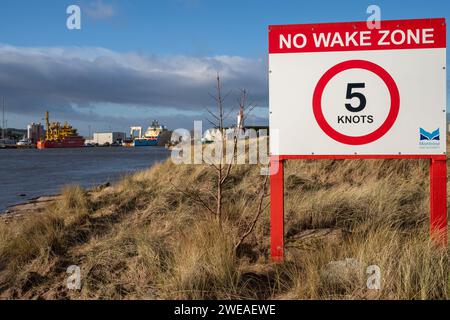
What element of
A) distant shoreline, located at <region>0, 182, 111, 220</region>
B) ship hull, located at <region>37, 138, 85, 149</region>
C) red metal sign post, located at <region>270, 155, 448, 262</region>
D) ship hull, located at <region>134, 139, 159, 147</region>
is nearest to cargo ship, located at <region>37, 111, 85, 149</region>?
ship hull, located at <region>37, 138, 85, 149</region>

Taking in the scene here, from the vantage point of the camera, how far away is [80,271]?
4574 millimetres

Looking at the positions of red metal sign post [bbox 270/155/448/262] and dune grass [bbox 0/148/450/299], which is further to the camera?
red metal sign post [bbox 270/155/448/262]

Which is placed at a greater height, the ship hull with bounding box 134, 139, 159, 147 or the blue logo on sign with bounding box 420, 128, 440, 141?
the ship hull with bounding box 134, 139, 159, 147

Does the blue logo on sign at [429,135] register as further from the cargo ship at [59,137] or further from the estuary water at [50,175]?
the cargo ship at [59,137]

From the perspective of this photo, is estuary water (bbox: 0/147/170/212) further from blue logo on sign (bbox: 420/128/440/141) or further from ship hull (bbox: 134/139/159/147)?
ship hull (bbox: 134/139/159/147)

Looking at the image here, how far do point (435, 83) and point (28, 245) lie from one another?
5022 mm

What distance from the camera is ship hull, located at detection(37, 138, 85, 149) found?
147m

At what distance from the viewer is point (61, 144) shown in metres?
150

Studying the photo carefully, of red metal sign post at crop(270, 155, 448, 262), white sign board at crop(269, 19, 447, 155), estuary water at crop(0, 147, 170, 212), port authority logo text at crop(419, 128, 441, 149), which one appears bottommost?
estuary water at crop(0, 147, 170, 212)

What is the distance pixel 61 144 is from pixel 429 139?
514 ft

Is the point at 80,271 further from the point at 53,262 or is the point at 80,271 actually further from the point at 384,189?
the point at 384,189

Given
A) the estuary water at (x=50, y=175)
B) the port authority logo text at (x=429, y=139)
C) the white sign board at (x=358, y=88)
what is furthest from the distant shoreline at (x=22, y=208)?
the port authority logo text at (x=429, y=139)

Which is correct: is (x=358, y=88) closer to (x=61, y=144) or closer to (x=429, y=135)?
(x=429, y=135)
